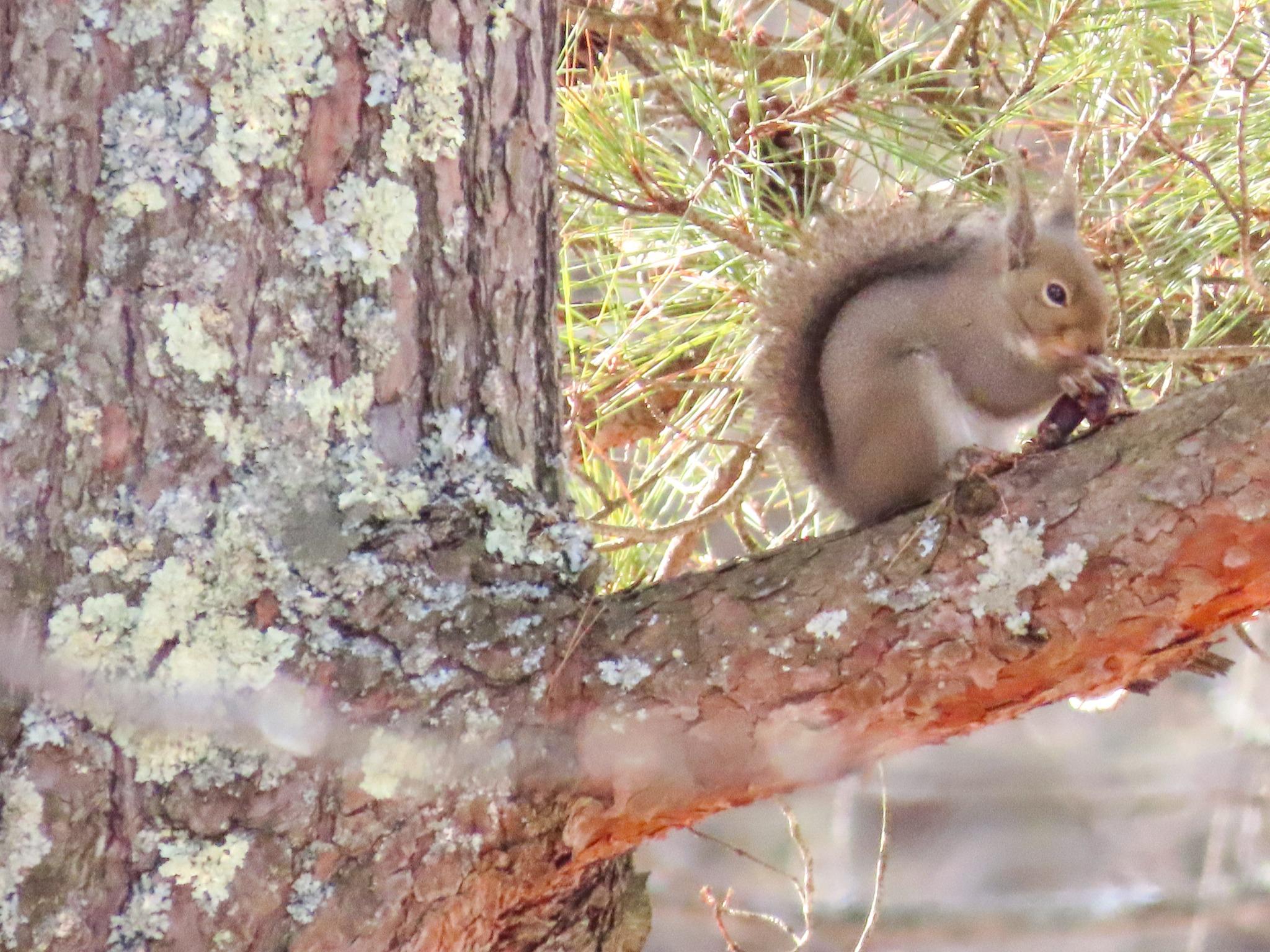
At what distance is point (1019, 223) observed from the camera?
51.0 inches

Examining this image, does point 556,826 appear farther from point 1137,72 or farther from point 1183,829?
point 1183,829

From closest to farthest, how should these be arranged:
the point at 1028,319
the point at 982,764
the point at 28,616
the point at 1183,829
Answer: the point at 28,616 < the point at 1028,319 < the point at 982,764 < the point at 1183,829

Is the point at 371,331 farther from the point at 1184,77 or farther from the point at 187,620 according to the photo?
the point at 1184,77

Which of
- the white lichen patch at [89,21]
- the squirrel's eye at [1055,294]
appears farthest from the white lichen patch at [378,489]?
the squirrel's eye at [1055,294]

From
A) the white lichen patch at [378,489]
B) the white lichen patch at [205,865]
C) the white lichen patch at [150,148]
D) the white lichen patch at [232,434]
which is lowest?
the white lichen patch at [205,865]

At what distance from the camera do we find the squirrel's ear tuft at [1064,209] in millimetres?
1347

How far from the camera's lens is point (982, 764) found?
13.0 ft

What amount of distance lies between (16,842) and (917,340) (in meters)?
0.89

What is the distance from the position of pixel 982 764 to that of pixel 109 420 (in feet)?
11.5

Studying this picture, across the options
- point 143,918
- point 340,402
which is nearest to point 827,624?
point 340,402

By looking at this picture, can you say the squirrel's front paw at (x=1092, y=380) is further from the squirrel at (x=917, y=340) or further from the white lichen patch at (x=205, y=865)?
the white lichen patch at (x=205, y=865)

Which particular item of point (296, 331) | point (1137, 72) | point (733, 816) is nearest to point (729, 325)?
point (1137, 72)

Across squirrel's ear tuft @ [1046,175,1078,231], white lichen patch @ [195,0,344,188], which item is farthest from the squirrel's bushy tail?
white lichen patch @ [195,0,344,188]

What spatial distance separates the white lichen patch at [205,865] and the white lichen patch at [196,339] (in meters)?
0.30
